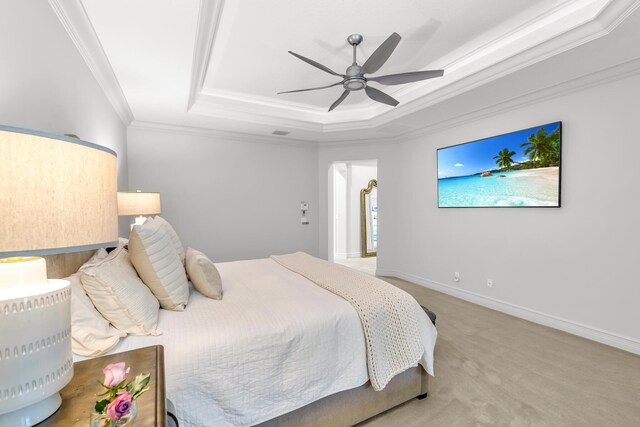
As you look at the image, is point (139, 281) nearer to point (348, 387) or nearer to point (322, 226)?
point (348, 387)

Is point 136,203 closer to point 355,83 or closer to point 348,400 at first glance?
point 355,83

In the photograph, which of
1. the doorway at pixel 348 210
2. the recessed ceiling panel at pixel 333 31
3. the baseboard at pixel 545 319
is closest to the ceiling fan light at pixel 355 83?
the recessed ceiling panel at pixel 333 31

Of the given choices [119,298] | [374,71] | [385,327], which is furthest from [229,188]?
[385,327]

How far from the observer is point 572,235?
9.36 feet

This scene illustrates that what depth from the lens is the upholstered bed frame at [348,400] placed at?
4.56 ft

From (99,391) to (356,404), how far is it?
126 centimetres

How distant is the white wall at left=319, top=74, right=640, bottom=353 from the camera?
2.53m

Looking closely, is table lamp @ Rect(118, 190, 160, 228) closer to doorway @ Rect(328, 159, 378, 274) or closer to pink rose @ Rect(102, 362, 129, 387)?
pink rose @ Rect(102, 362, 129, 387)

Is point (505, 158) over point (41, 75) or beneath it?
beneath

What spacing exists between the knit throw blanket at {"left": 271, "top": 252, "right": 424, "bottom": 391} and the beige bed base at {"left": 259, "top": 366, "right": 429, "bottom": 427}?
0.14m

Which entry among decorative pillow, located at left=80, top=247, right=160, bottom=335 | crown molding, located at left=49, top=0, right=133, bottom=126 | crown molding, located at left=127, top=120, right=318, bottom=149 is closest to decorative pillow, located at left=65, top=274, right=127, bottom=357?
decorative pillow, located at left=80, top=247, right=160, bottom=335

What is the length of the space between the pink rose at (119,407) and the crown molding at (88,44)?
2.03 meters

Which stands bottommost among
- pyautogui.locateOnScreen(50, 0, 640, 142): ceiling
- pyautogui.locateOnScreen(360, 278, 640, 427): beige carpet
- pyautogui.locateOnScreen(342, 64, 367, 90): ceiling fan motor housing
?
pyautogui.locateOnScreen(360, 278, 640, 427): beige carpet

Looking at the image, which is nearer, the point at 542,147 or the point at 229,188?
the point at 542,147
